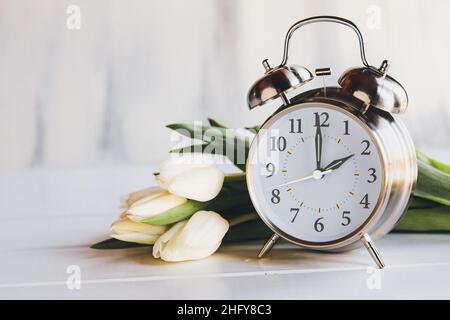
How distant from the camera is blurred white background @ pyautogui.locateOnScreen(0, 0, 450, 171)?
8.17 feet

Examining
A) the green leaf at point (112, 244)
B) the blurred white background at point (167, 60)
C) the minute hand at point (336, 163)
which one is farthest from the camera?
the blurred white background at point (167, 60)

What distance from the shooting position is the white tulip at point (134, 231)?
3.06ft

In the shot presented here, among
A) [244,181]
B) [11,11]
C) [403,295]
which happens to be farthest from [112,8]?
[403,295]

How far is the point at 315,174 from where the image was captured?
906 mm

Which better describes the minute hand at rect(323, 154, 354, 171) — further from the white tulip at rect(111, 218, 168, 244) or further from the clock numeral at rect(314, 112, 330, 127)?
the white tulip at rect(111, 218, 168, 244)

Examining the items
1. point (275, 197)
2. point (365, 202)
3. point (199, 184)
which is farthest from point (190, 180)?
point (365, 202)

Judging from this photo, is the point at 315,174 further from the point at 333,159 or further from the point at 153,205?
the point at 153,205

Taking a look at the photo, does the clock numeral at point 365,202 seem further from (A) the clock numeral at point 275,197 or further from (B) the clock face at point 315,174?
(A) the clock numeral at point 275,197

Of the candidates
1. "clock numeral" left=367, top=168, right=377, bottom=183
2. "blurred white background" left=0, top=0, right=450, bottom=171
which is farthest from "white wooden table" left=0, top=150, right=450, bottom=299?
"blurred white background" left=0, top=0, right=450, bottom=171

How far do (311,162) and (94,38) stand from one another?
1.77 m

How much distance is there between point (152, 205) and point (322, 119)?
258mm

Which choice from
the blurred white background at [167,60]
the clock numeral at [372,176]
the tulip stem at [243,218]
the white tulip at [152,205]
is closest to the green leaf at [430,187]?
the clock numeral at [372,176]

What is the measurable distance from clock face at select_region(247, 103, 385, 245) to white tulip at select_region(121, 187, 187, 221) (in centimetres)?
11

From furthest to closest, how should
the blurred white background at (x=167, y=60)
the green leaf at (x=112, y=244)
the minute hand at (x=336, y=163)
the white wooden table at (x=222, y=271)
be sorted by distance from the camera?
the blurred white background at (x=167, y=60), the green leaf at (x=112, y=244), the minute hand at (x=336, y=163), the white wooden table at (x=222, y=271)
